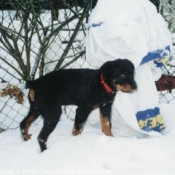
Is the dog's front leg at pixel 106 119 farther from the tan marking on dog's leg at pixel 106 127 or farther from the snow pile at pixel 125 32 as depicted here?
the snow pile at pixel 125 32

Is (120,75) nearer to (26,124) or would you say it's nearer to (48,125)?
(48,125)

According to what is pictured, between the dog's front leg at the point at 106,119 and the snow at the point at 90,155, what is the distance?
0.40 feet

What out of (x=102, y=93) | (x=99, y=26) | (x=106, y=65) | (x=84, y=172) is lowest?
(x=84, y=172)

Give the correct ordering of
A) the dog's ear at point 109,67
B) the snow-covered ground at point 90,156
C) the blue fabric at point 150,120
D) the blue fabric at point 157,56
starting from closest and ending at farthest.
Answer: the snow-covered ground at point 90,156 < the dog's ear at point 109,67 < the blue fabric at point 157,56 < the blue fabric at point 150,120

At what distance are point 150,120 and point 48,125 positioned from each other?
1018 mm

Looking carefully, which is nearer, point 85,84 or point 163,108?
point 85,84

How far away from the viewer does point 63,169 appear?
8.39 ft

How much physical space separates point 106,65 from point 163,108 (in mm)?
1100

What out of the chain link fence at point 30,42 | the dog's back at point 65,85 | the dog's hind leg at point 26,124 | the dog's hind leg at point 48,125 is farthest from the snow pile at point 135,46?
the dog's hind leg at point 26,124

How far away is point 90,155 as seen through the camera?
2.79 m

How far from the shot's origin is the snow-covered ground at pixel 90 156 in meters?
2.55

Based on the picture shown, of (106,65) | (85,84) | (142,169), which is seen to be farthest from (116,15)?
(142,169)

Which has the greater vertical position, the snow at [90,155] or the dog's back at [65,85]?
the dog's back at [65,85]

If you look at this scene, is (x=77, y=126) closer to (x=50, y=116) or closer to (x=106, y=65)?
(x=50, y=116)
